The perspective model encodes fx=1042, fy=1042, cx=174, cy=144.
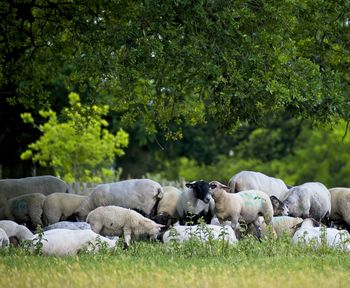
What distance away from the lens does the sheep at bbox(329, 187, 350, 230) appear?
2064cm

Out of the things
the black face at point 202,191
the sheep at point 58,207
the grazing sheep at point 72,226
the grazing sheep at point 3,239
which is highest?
the black face at point 202,191

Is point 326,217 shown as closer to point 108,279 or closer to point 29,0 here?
point 29,0

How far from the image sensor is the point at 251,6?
18719 millimetres

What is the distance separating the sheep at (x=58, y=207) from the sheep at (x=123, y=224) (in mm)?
2904

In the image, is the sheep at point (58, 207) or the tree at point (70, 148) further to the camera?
the tree at point (70, 148)

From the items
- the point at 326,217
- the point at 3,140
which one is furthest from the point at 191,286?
the point at 3,140

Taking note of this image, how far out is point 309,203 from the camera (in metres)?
20.4

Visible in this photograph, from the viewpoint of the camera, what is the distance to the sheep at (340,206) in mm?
20641

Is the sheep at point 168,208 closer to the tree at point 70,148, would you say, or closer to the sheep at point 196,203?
the sheep at point 196,203

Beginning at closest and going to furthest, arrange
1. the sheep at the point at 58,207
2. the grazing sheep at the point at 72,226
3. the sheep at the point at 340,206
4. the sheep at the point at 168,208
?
the grazing sheep at the point at 72,226, the sheep at the point at 168,208, the sheep at the point at 58,207, the sheep at the point at 340,206

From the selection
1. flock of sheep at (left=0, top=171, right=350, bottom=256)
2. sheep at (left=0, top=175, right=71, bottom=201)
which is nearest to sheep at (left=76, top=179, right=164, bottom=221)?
flock of sheep at (left=0, top=171, right=350, bottom=256)

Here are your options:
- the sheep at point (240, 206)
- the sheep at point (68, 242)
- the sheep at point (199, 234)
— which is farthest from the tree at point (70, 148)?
the sheep at point (68, 242)

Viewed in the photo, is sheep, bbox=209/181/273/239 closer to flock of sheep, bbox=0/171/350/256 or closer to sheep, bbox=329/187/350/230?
flock of sheep, bbox=0/171/350/256

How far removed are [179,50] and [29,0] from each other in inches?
248
